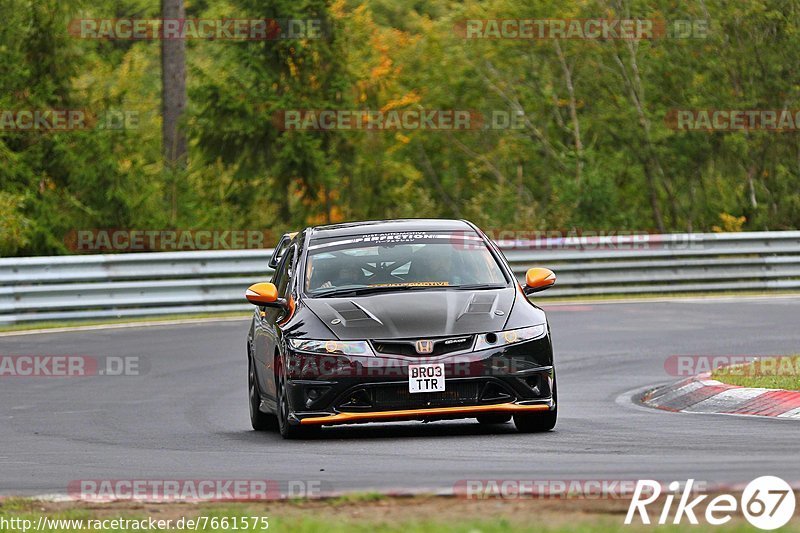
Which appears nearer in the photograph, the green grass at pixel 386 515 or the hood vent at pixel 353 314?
the green grass at pixel 386 515

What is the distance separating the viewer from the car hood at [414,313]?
36.0 feet

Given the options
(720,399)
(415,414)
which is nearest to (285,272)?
(415,414)

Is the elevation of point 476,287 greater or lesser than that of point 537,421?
greater

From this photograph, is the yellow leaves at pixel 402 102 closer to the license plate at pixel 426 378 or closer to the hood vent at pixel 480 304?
the hood vent at pixel 480 304

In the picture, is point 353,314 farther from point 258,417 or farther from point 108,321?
point 108,321

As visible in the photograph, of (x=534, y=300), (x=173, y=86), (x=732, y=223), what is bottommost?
(x=534, y=300)

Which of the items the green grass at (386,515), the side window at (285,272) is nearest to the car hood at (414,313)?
A: the side window at (285,272)

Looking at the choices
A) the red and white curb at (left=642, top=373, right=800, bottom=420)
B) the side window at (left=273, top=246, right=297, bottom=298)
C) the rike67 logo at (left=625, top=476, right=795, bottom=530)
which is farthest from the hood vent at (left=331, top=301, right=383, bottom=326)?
the rike67 logo at (left=625, top=476, right=795, bottom=530)

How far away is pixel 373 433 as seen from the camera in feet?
38.5

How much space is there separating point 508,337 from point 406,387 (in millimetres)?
797

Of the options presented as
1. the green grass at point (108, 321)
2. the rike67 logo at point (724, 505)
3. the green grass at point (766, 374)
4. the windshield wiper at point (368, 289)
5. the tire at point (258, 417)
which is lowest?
the green grass at point (108, 321)

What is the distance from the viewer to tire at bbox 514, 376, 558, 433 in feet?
37.0

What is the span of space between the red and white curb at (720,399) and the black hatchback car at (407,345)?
1765 mm

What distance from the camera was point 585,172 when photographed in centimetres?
3872
